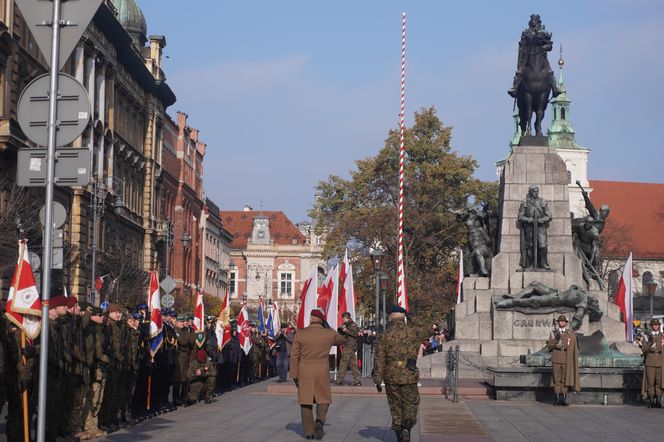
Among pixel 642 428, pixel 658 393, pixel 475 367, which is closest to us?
pixel 642 428

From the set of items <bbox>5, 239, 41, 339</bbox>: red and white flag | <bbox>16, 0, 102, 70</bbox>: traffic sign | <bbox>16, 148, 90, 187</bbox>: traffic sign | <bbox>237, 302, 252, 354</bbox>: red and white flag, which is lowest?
<bbox>237, 302, 252, 354</bbox>: red and white flag

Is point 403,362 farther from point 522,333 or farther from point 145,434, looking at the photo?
point 522,333

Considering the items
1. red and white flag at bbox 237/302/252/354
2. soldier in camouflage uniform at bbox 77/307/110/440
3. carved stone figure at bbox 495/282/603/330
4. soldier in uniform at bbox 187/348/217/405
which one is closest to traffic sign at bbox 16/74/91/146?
soldier in camouflage uniform at bbox 77/307/110/440

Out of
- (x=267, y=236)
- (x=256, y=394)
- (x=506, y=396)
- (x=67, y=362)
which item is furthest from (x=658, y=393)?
(x=267, y=236)

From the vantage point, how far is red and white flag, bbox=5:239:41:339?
11.6 metres

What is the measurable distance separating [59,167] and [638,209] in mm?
118370

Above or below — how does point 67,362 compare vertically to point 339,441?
above

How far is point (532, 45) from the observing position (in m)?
31.0

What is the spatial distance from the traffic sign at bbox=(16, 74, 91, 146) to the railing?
43.2ft

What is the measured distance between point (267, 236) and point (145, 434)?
414ft

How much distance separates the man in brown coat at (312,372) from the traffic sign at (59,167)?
241 inches

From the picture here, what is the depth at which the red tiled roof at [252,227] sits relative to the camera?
14200 centimetres

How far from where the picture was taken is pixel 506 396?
23.5 meters

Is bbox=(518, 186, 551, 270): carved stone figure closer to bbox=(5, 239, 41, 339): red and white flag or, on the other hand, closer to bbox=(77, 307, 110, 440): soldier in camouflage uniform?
bbox=(77, 307, 110, 440): soldier in camouflage uniform
